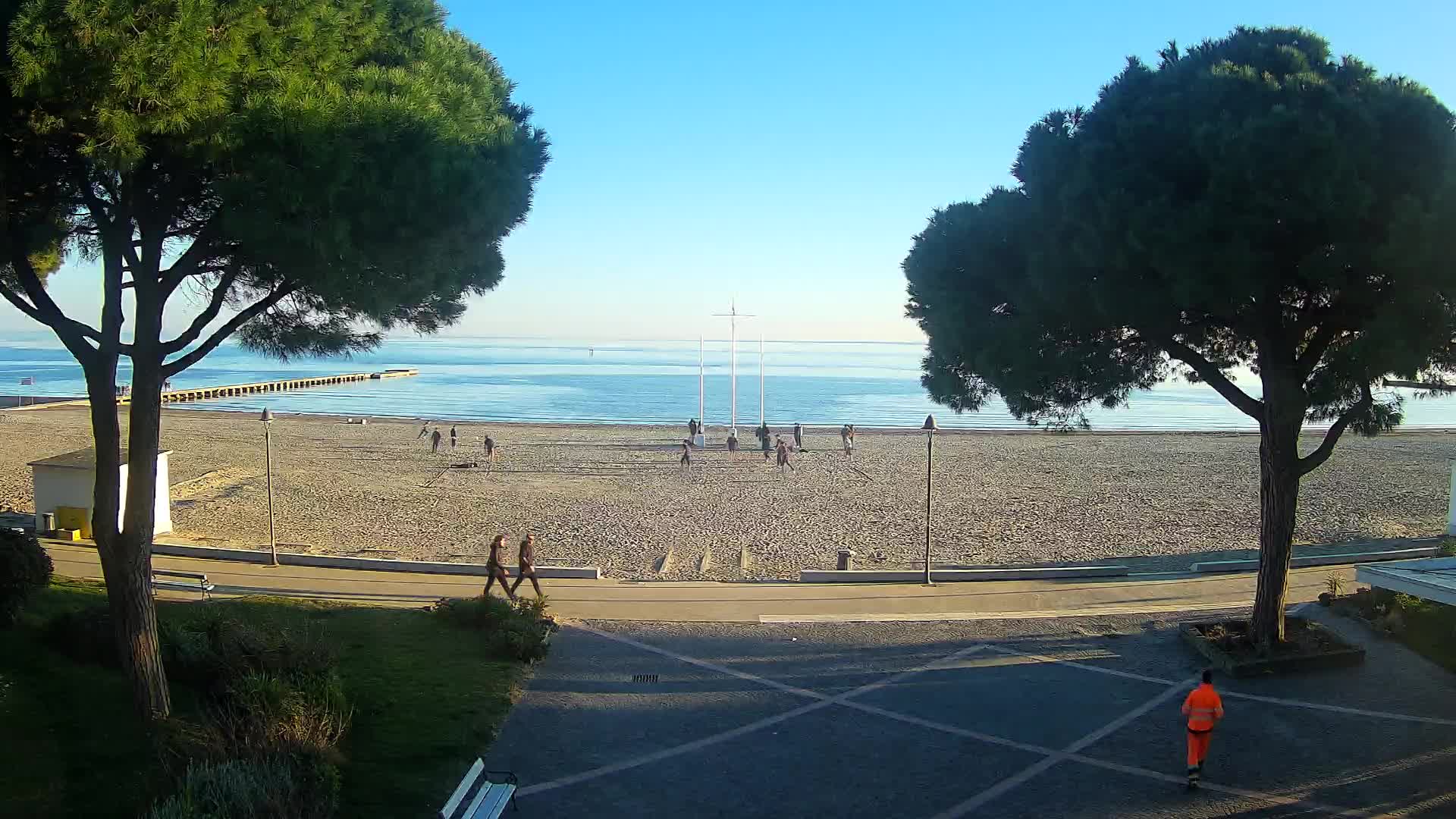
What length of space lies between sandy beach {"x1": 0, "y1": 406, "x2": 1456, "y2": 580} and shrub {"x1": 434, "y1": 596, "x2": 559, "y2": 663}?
17.2 ft

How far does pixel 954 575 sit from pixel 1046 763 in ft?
26.3

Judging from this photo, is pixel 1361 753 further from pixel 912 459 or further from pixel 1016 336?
pixel 912 459

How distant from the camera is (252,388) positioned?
280 feet

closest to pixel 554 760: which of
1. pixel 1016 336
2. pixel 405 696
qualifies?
pixel 405 696

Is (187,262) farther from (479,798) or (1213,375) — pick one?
(1213,375)

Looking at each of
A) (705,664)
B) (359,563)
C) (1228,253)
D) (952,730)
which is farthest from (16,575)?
(1228,253)

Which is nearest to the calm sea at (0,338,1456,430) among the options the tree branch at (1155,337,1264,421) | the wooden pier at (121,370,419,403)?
the wooden pier at (121,370,419,403)

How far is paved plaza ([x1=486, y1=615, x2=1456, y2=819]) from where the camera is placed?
7.67 m

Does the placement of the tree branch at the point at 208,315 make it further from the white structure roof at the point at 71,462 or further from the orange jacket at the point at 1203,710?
the white structure roof at the point at 71,462

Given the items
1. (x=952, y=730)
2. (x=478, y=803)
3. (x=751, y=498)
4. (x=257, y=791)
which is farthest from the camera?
(x=751, y=498)

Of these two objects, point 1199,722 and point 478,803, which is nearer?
point 478,803

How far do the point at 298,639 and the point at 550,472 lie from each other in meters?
23.4

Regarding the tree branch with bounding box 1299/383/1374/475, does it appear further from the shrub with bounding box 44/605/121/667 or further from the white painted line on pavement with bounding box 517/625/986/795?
the shrub with bounding box 44/605/121/667

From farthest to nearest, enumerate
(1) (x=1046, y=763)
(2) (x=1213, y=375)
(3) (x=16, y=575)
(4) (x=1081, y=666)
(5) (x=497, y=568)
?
(5) (x=497, y=568)
(2) (x=1213, y=375)
(4) (x=1081, y=666)
(3) (x=16, y=575)
(1) (x=1046, y=763)
